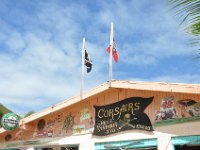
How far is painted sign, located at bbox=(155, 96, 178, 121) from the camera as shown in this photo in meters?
11.5

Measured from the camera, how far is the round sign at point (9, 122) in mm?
15703

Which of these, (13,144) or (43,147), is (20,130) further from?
(43,147)

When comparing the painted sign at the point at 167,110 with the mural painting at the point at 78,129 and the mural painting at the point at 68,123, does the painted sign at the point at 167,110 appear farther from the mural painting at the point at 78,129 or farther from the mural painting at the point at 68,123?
the mural painting at the point at 68,123

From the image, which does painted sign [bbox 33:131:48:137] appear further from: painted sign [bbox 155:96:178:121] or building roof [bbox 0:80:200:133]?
painted sign [bbox 155:96:178:121]

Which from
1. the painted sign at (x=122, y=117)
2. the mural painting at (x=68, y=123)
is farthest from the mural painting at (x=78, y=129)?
the painted sign at (x=122, y=117)

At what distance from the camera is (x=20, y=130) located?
17094 millimetres

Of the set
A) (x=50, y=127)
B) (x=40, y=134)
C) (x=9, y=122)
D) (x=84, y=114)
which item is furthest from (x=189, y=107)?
(x=9, y=122)

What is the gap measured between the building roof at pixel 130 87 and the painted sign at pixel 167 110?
0.72 m

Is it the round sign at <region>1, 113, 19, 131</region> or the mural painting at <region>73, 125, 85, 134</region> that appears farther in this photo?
the round sign at <region>1, 113, 19, 131</region>

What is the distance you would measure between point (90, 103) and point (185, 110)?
4664mm

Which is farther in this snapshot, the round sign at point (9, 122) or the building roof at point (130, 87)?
the round sign at point (9, 122)

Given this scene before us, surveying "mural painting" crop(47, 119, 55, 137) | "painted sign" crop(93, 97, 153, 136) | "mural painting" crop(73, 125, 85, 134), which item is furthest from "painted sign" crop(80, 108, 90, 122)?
"mural painting" crop(47, 119, 55, 137)

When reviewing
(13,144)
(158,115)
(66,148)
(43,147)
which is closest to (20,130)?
(13,144)

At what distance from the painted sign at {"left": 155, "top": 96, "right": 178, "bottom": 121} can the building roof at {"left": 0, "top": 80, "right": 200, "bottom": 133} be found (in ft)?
2.36
